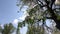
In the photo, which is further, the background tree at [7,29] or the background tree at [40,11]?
the background tree at [7,29]

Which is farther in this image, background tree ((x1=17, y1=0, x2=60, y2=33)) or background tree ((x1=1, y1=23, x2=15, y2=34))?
background tree ((x1=1, y1=23, x2=15, y2=34))

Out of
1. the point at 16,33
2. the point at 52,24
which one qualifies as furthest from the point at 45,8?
the point at 16,33

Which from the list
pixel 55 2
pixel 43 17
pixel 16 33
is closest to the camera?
pixel 55 2

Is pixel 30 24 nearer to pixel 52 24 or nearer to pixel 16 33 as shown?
pixel 52 24

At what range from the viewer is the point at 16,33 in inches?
1191

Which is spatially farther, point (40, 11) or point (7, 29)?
point (7, 29)

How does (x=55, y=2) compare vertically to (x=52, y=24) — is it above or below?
above

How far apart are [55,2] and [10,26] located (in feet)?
52.4

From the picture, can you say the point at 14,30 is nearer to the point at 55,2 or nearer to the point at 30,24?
the point at 30,24

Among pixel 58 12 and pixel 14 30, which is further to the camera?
pixel 14 30

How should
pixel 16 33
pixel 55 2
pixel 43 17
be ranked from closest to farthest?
pixel 55 2 → pixel 43 17 → pixel 16 33

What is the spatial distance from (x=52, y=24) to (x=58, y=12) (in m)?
1.39

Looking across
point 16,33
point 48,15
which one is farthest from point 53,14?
point 16,33

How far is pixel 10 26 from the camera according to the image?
31.0 meters
